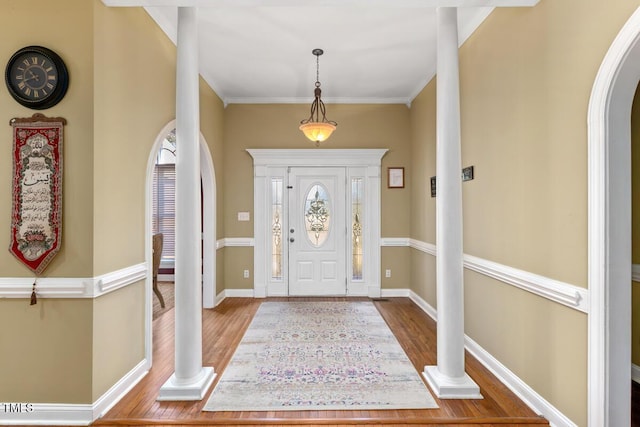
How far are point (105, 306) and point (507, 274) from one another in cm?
287

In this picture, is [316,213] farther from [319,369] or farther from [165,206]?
[165,206]

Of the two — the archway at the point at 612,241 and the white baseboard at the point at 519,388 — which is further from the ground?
the archway at the point at 612,241

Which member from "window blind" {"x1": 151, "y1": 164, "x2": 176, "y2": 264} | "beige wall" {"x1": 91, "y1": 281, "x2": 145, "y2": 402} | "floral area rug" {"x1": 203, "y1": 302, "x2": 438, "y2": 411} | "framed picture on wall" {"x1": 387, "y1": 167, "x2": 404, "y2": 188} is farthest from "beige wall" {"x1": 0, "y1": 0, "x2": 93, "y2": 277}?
"window blind" {"x1": 151, "y1": 164, "x2": 176, "y2": 264}

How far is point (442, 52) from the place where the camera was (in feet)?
8.36

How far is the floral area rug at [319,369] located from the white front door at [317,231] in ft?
3.57

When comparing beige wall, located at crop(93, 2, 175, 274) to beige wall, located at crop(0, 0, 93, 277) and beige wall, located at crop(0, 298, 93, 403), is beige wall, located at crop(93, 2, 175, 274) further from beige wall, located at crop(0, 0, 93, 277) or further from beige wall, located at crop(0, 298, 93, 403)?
beige wall, located at crop(0, 298, 93, 403)

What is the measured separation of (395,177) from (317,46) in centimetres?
241

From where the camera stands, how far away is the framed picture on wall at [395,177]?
5293 millimetres

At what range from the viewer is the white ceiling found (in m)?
2.97

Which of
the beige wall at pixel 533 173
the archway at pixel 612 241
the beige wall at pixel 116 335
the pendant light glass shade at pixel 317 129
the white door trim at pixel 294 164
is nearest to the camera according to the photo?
the archway at pixel 612 241

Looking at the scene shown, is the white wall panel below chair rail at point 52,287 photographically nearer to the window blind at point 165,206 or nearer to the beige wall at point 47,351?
the beige wall at point 47,351

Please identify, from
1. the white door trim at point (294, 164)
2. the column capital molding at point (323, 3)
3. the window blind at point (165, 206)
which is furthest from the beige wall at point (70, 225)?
the window blind at point (165, 206)

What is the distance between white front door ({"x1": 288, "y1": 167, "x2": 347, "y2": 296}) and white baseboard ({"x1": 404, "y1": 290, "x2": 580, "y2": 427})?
2.36 m

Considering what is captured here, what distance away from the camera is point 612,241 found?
180 centimetres
